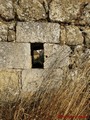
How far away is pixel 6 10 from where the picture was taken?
527 centimetres

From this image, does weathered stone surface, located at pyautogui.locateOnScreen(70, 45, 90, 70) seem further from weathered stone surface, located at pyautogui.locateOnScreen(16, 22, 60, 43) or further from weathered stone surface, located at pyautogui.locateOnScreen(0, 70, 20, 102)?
weathered stone surface, located at pyautogui.locateOnScreen(0, 70, 20, 102)

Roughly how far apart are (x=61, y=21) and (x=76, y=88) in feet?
4.66

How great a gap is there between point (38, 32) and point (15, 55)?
0.53m

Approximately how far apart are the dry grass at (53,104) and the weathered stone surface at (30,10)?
1.19 meters

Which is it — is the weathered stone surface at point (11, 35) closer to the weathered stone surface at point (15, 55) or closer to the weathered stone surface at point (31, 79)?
the weathered stone surface at point (15, 55)

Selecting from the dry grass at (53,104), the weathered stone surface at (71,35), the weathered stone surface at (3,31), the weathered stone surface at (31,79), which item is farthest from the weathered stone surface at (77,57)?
the weathered stone surface at (3,31)

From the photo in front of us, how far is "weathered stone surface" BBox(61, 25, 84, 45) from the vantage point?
5590 millimetres

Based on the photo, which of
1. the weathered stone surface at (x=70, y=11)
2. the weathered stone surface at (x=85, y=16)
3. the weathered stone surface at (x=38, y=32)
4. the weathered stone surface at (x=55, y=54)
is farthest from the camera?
the weathered stone surface at (x=85, y=16)

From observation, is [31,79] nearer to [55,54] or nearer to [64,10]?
[55,54]

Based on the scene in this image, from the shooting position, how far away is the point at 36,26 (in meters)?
5.38

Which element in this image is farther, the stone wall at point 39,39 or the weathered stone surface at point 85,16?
the weathered stone surface at point 85,16

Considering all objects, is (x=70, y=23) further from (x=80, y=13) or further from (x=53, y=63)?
(x=53, y=63)

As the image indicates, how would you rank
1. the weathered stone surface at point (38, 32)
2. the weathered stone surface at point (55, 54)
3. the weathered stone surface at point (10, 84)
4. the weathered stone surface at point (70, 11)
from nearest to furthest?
the weathered stone surface at point (10, 84)
the weathered stone surface at point (38, 32)
the weathered stone surface at point (55, 54)
the weathered stone surface at point (70, 11)

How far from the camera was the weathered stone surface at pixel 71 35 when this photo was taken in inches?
220
